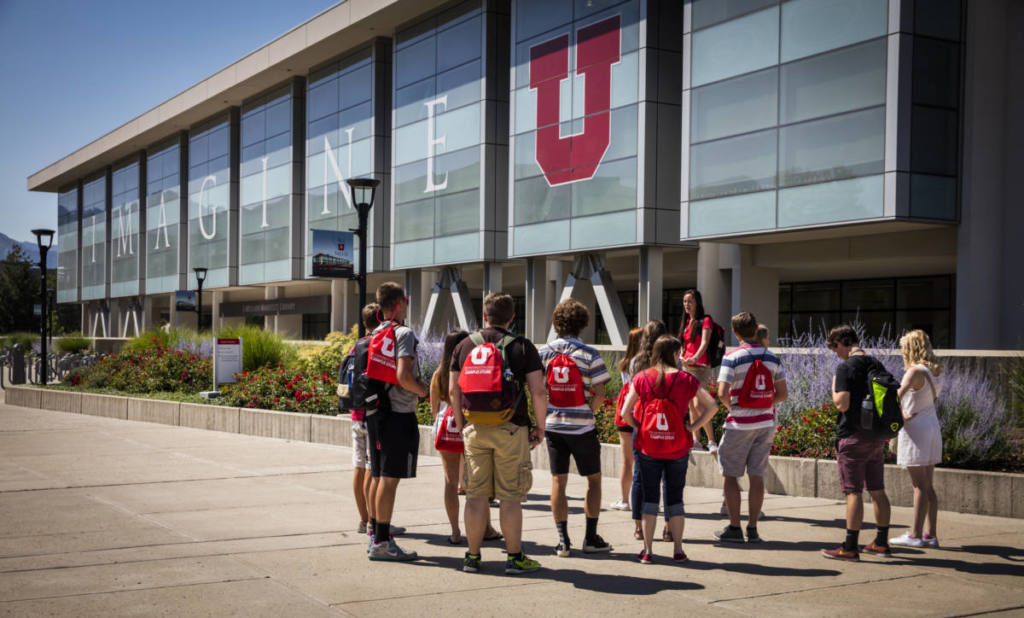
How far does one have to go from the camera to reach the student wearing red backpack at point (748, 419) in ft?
25.8

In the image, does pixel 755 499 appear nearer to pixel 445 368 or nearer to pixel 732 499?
pixel 732 499

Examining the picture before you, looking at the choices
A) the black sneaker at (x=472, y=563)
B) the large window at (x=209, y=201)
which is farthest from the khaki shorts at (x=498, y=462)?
the large window at (x=209, y=201)

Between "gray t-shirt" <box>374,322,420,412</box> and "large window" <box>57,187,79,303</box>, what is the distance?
75.8m

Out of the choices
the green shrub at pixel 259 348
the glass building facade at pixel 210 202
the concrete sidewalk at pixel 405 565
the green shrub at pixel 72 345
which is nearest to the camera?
the concrete sidewalk at pixel 405 565

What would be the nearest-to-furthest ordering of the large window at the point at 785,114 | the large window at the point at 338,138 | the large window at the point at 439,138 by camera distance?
the large window at the point at 785,114 → the large window at the point at 439,138 → the large window at the point at 338,138

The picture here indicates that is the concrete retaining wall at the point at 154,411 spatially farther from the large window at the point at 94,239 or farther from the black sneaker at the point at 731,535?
the large window at the point at 94,239

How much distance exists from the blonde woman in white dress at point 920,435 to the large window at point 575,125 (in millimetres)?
20082

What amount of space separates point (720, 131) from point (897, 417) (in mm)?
18539

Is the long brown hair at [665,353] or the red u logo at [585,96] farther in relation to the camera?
the red u logo at [585,96]

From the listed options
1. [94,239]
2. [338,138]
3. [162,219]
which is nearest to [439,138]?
[338,138]

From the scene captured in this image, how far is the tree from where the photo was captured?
9588cm

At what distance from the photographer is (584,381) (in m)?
7.54

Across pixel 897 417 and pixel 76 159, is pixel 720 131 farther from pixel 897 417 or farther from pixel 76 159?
pixel 76 159

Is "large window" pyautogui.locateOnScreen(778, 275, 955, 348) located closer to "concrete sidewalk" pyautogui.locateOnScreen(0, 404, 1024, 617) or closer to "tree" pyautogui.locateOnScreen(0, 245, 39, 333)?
"concrete sidewalk" pyautogui.locateOnScreen(0, 404, 1024, 617)
